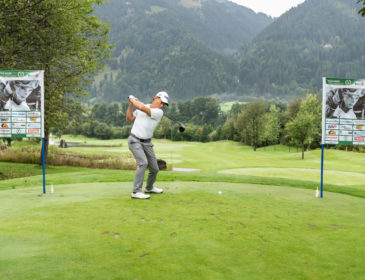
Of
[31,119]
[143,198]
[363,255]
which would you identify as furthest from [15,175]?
[363,255]

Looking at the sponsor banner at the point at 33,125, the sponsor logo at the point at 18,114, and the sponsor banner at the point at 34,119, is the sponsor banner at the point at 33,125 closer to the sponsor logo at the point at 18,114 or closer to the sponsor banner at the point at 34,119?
the sponsor banner at the point at 34,119

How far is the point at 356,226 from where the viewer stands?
5.77 metres

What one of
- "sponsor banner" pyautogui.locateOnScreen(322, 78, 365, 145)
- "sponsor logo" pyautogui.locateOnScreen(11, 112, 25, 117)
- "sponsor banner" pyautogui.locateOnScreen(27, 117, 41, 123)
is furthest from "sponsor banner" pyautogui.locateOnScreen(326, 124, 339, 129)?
"sponsor logo" pyautogui.locateOnScreen(11, 112, 25, 117)

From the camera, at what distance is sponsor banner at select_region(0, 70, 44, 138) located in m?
8.66

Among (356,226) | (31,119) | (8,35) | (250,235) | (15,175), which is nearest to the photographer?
(250,235)

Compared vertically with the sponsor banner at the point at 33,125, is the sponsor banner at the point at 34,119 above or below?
above

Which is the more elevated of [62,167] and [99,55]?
[99,55]

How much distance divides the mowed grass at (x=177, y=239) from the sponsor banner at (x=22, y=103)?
2169 millimetres

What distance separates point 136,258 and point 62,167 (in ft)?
68.9

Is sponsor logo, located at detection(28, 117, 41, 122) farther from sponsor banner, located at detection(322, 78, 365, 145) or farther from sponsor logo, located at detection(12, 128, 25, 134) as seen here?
sponsor banner, located at detection(322, 78, 365, 145)

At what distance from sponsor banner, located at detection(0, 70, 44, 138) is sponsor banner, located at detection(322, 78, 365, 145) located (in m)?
7.69

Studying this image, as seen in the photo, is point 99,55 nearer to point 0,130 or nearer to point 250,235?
point 0,130

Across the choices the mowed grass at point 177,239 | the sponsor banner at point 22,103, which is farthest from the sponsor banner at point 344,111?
the sponsor banner at point 22,103

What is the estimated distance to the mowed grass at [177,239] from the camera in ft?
12.2
